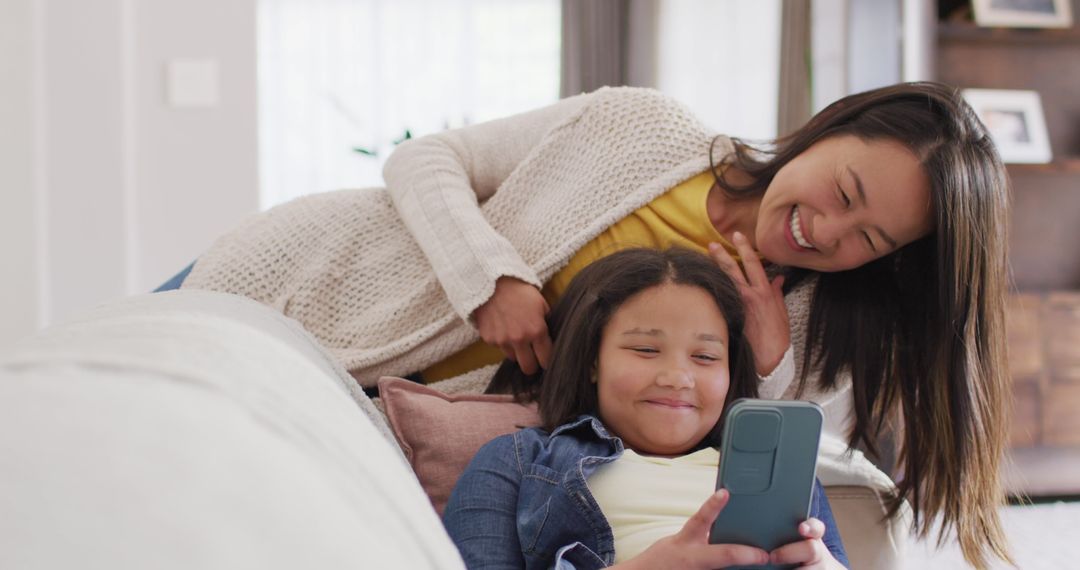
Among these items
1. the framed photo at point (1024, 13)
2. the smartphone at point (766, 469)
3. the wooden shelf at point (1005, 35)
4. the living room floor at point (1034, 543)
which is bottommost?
the living room floor at point (1034, 543)

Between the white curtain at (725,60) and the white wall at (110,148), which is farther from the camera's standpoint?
the white curtain at (725,60)

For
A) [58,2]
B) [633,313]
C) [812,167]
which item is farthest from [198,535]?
[58,2]

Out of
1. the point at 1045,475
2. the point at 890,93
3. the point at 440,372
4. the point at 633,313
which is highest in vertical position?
the point at 890,93

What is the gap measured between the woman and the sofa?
990 mm

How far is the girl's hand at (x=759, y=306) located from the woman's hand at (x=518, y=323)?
0.88ft

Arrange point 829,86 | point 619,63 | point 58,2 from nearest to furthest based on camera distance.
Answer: point 58,2 < point 829,86 < point 619,63

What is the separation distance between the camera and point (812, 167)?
4.69 feet

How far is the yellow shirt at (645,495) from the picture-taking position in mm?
1069

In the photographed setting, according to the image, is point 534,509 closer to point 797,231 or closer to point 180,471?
point 797,231

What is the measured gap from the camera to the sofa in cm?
31

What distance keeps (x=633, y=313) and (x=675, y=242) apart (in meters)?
0.34

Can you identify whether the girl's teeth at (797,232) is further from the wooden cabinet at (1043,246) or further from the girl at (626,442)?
the wooden cabinet at (1043,246)

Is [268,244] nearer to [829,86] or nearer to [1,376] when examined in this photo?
[1,376]

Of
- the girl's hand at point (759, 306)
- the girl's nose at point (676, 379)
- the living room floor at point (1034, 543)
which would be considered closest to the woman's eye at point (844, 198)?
the girl's hand at point (759, 306)
